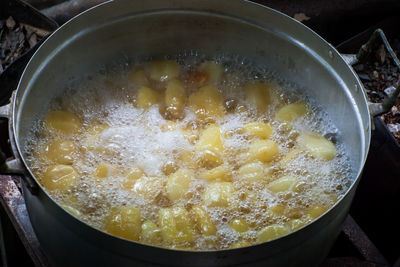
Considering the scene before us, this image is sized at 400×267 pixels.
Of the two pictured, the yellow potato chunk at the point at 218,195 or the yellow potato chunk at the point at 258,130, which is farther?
the yellow potato chunk at the point at 258,130

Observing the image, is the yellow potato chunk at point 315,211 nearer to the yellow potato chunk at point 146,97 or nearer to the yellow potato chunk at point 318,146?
the yellow potato chunk at point 318,146

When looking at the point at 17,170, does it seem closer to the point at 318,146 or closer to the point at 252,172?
the point at 252,172

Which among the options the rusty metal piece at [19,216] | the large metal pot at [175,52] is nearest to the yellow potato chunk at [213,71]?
the large metal pot at [175,52]

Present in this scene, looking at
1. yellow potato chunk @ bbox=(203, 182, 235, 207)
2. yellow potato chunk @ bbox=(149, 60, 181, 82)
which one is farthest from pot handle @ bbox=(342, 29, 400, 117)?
yellow potato chunk @ bbox=(149, 60, 181, 82)

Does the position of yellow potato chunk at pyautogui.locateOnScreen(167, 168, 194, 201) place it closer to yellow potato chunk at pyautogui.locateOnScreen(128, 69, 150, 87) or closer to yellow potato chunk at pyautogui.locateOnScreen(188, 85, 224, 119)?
yellow potato chunk at pyautogui.locateOnScreen(188, 85, 224, 119)

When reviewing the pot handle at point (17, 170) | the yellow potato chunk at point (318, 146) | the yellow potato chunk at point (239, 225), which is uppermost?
the pot handle at point (17, 170)

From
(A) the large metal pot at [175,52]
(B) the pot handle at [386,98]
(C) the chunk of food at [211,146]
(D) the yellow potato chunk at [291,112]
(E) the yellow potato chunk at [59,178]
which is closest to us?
(A) the large metal pot at [175,52]
